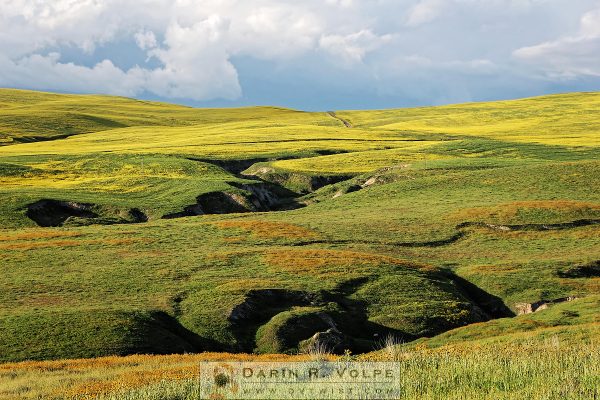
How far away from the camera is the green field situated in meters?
41.1

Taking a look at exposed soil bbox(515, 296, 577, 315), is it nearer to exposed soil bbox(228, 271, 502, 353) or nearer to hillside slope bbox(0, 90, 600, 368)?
hillside slope bbox(0, 90, 600, 368)

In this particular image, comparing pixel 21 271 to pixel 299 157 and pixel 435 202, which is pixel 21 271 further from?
pixel 299 157

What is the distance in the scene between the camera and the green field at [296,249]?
135ft

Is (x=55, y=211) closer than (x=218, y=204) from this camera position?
Yes

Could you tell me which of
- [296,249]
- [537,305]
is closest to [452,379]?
[537,305]

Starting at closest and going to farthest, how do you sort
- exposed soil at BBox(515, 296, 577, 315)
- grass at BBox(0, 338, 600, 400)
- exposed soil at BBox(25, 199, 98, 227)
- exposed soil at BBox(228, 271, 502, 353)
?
grass at BBox(0, 338, 600, 400), exposed soil at BBox(228, 271, 502, 353), exposed soil at BBox(515, 296, 577, 315), exposed soil at BBox(25, 199, 98, 227)

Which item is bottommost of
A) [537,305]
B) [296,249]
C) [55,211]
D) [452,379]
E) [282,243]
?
[537,305]

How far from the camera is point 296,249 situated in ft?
198

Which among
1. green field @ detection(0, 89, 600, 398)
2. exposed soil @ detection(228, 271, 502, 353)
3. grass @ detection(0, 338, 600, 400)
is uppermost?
grass @ detection(0, 338, 600, 400)

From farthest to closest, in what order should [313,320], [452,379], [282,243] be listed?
[282,243]
[313,320]
[452,379]

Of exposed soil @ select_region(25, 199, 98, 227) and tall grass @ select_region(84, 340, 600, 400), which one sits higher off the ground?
tall grass @ select_region(84, 340, 600, 400)

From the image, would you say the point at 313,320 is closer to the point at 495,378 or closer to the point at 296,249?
the point at 296,249

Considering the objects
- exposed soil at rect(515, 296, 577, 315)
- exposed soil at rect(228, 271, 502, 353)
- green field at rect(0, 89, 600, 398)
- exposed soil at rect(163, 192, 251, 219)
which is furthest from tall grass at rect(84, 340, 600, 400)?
exposed soil at rect(163, 192, 251, 219)

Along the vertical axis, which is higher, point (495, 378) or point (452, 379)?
point (495, 378)
